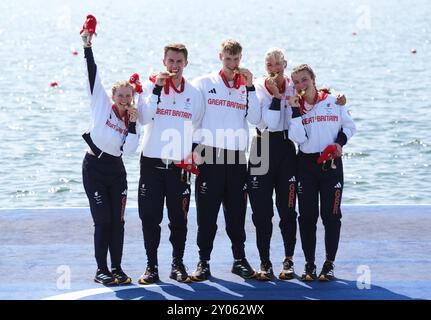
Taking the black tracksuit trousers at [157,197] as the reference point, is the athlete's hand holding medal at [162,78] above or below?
above

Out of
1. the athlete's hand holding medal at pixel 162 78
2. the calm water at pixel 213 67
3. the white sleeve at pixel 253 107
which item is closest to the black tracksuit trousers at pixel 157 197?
the athlete's hand holding medal at pixel 162 78

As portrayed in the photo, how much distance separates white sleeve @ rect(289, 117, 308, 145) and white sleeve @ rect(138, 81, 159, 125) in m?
1.08

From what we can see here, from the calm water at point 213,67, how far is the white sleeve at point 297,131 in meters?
6.43

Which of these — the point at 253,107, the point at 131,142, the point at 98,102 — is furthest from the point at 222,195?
the point at 98,102

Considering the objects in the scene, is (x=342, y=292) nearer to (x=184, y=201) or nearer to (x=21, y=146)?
(x=184, y=201)

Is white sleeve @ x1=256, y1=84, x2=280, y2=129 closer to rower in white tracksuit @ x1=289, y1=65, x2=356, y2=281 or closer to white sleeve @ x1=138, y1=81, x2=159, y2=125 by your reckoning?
rower in white tracksuit @ x1=289, y1=65, x2=356, y2=281

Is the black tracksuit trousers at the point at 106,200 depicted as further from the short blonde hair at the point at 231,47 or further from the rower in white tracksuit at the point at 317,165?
the rower in white tracksuit at the point at 317,165

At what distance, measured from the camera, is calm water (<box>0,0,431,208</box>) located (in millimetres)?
17562

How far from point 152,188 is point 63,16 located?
60899 mm

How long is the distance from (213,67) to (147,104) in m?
27.3

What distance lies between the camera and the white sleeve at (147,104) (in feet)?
27.8
